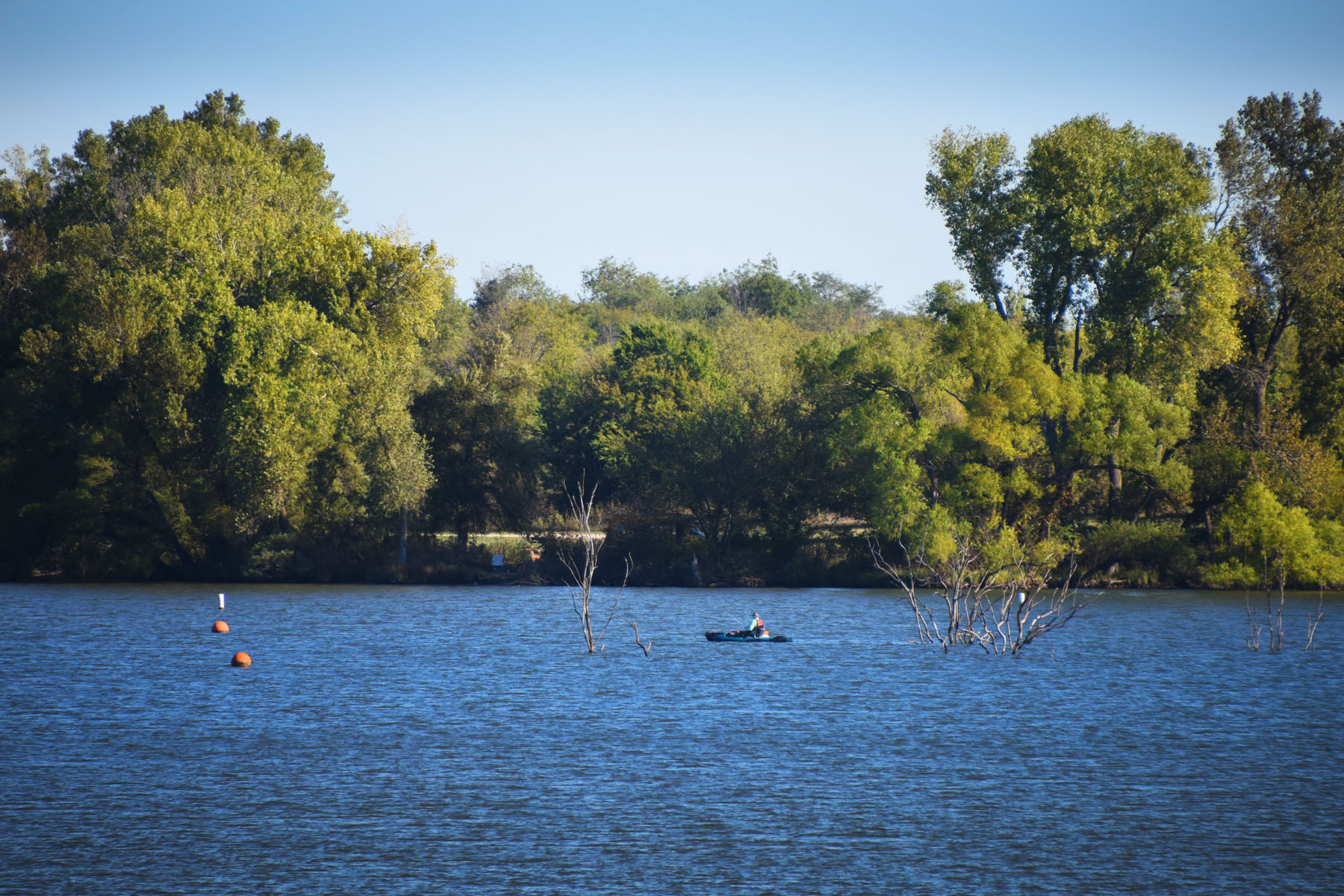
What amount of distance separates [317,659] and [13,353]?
4138cm

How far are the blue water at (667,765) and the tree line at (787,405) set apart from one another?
743 inches

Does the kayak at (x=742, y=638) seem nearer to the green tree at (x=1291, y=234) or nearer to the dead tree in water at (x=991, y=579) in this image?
the dead tree in water at (x=991, y=579)

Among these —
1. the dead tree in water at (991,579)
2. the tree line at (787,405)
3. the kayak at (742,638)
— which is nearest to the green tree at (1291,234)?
the tree line at (787,405)

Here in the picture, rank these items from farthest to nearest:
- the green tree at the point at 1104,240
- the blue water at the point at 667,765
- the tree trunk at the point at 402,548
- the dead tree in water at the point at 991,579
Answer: the tree trunk at the point at 402,548 < the green tree at the point at 1104,240 < the dead tree in water at the point at 991,579 < the blue water at the point at 667,765

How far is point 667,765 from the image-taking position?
29.9 metres

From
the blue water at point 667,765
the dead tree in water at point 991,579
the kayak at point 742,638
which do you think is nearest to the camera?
the blue water at point 667,765

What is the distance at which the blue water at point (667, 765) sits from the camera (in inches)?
866

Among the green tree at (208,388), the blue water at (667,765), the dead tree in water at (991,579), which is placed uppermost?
the green tree at (208,388)

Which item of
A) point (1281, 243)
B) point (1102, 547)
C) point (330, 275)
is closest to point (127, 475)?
point (330, 275)

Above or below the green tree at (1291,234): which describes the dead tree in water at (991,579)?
below

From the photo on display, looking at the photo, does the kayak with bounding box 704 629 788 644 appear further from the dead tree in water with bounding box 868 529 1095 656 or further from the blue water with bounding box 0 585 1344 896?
the dead tree in water with bounding box 868 529 1095 656

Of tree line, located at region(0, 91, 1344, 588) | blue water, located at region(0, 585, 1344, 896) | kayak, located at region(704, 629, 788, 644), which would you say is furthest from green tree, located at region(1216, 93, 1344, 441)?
kayak, located at region(704, 629, 788, 644)

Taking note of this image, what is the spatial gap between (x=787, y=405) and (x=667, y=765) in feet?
172

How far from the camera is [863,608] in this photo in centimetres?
6569
